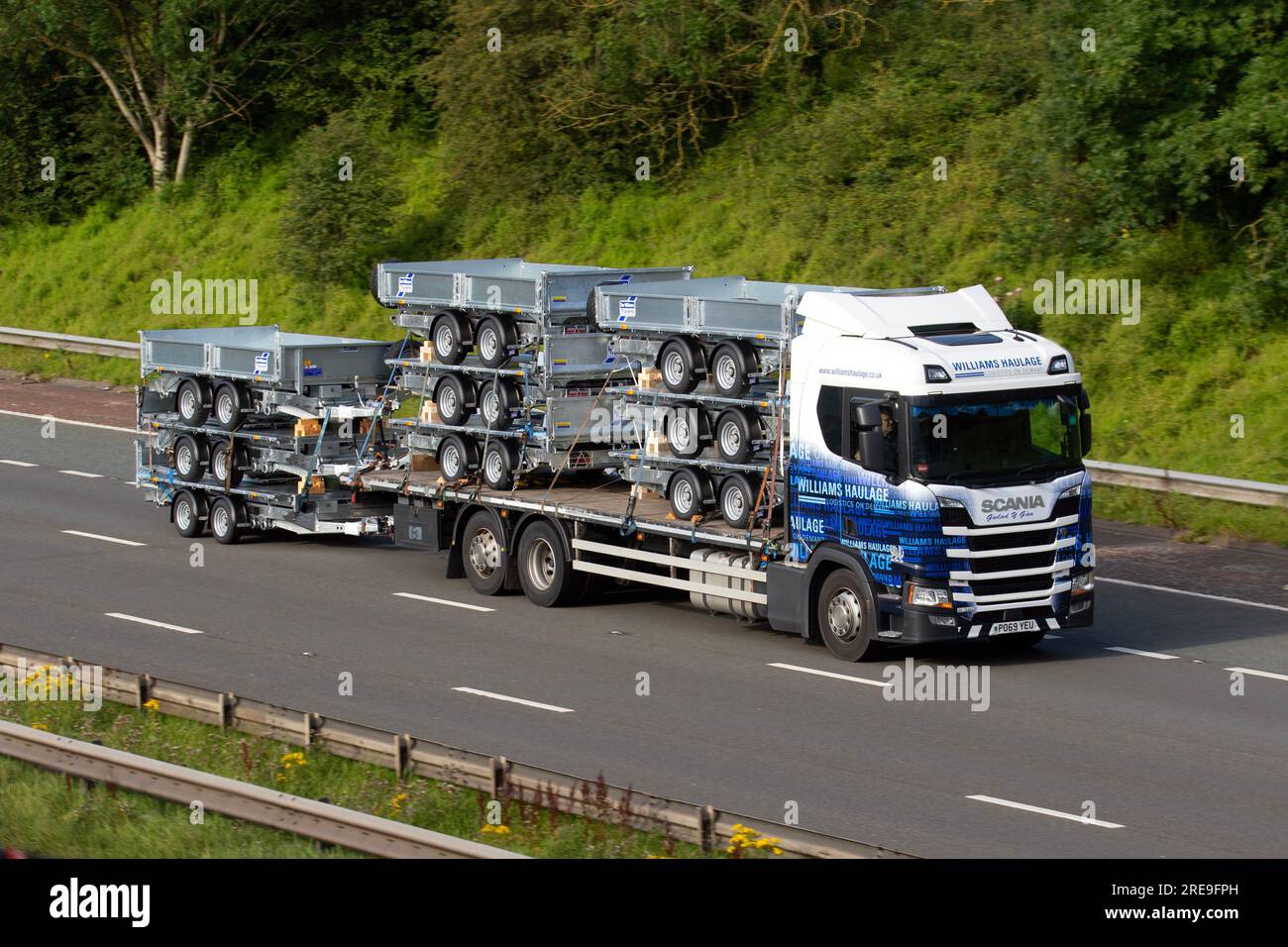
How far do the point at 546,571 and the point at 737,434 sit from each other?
118 inches

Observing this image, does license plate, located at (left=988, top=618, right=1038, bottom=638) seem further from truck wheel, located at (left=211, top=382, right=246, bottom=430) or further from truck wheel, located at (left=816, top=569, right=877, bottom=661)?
truck wheel, located at (left=211, top=382, right=246, bottom=430)

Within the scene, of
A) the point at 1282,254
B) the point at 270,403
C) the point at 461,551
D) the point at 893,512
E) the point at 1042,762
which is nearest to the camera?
the point at 1042,762

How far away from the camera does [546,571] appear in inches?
721

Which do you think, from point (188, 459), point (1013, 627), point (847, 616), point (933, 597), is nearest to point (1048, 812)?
point (933, 597)

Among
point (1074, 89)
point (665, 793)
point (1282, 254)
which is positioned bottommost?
point (665, 793)

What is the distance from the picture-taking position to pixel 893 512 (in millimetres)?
14875

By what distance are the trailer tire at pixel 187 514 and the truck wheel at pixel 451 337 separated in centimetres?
443

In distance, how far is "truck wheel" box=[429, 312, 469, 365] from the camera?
19.1 meters

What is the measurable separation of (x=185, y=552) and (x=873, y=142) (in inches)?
579

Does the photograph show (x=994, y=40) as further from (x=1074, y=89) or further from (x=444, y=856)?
(x=444, y=856)

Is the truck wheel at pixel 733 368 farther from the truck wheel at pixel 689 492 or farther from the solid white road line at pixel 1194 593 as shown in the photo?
the solid white road line at pixel 1194 593

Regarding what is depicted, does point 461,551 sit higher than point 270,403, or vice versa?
point 270,403

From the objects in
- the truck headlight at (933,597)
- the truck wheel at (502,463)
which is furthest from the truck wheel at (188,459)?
the truck headlight at (933,597)

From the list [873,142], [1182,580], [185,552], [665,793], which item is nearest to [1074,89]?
[873,142]
